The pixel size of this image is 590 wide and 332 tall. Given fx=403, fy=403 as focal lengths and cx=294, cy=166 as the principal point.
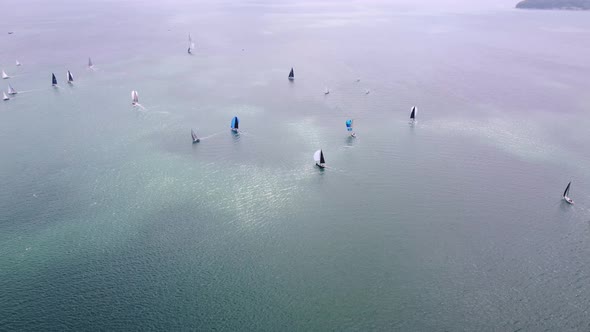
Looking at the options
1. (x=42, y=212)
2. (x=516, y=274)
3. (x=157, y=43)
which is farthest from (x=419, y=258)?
(x=157, y=43)

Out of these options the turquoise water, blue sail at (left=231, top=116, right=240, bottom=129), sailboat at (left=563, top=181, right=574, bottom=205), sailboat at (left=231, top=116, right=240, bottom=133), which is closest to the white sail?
the turquoise water

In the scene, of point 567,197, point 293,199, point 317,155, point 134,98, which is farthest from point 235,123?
point 567,197

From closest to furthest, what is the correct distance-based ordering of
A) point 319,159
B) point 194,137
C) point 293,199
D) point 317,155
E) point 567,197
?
point 567,197 → point 293,199 → point 319,159 → point 317,155 → point 194,137

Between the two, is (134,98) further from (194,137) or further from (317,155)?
(317,155)

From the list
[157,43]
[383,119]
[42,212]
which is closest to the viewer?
[42,212]

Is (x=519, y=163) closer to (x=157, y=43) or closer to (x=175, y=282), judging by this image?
(x=175, y=282)

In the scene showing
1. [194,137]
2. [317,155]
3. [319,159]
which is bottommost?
[319,159]

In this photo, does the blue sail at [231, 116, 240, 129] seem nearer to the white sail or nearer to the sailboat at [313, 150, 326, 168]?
the sailboat at [313, 150, 326, 168]

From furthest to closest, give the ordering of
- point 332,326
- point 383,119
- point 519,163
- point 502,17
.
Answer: point 502,17
point 383,119
point 519,163
point 332,326
